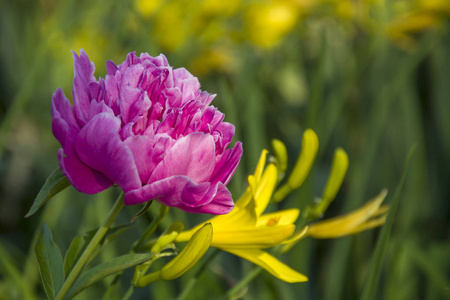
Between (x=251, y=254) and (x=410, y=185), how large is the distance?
0.68 m

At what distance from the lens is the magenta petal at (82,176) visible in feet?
0.75

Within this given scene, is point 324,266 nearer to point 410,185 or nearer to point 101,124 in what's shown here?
point 410,185

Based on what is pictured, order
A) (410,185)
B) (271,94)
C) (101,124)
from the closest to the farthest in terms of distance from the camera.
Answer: (101,124) → (410,185) → (271,94)

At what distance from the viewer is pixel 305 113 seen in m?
1.09

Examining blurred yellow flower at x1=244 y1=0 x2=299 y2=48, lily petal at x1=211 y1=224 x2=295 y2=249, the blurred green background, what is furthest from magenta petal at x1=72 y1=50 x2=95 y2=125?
blurred yellow flower at x1=244 y1=0 x2=299 y2=48

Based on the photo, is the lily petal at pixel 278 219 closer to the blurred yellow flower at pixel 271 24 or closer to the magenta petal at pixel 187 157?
the magenta petal at pixel 187 157

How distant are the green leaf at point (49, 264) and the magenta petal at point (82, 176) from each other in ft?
0.14

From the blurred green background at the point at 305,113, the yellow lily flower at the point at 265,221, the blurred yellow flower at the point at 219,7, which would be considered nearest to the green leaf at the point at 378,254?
the yellow lily flower at the point at 265,221

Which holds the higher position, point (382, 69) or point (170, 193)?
point (170, 193)

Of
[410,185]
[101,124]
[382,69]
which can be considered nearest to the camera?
[101,124]

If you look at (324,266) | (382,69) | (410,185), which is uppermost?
(382,69)

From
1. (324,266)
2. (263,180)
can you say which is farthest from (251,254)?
(324,266)

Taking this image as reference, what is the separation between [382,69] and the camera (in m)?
1.08

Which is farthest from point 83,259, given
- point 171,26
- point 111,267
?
point 171,26
